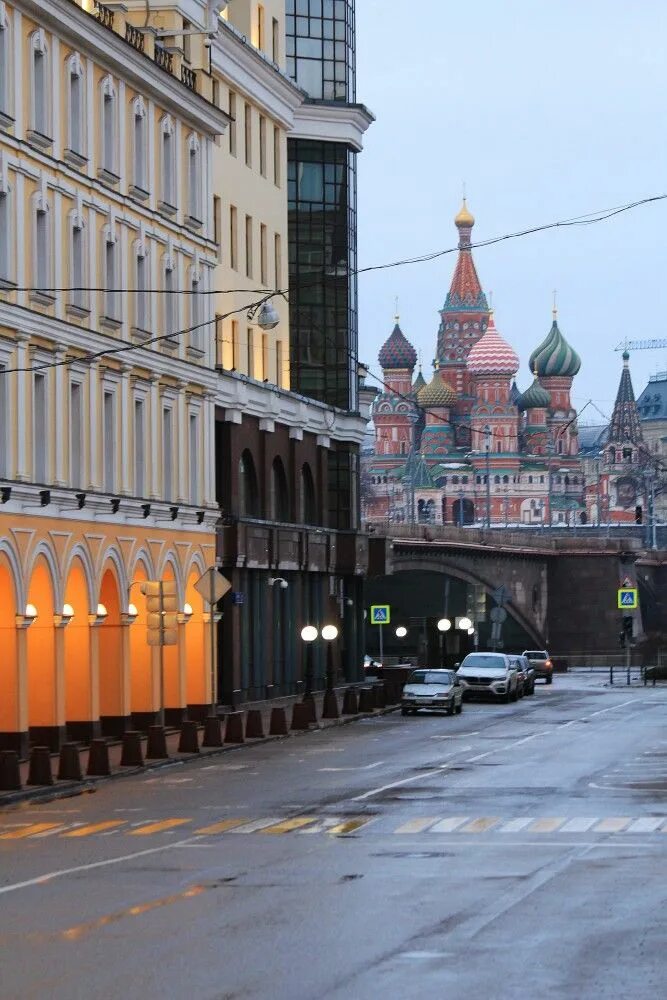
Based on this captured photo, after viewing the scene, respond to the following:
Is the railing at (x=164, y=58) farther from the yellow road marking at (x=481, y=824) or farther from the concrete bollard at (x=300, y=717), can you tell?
the yellow road marking at (x=481, y=824)

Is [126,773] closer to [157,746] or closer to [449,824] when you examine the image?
[157,746]

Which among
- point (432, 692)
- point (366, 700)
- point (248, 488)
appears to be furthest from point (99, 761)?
point (248, 488)

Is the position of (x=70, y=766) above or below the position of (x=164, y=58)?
below

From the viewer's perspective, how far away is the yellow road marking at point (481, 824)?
2523 cm

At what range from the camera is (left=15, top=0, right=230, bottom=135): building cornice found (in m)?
42.7

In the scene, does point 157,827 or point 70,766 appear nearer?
point 157,827

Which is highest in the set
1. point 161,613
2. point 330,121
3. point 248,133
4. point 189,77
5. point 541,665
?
point 330,121

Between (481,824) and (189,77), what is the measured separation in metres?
31.8

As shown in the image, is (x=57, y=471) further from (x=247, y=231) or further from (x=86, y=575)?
(x=247, y=231)

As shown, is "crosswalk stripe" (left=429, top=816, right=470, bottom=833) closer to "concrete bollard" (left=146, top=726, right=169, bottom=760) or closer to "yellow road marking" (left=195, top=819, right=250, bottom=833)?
"yellow road marking" (left=195, top=819, right=250, bottom=833)

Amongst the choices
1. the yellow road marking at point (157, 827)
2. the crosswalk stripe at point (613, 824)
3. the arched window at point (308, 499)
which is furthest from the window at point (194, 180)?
the crosswalk stripe at point (613, 824)

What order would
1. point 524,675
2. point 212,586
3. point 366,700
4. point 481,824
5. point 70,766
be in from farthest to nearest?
point 524,675 < point 366,700 < point 212,586 < point 70,766 < point 481,824

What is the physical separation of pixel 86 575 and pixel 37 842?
1997 cm

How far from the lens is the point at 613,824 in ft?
84.8
